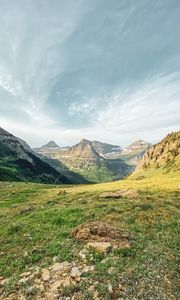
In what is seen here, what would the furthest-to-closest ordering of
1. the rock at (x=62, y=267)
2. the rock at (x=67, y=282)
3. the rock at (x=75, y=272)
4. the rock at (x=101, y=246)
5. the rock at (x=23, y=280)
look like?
1. the rock at (x=101, y=246)
2. the rock at (x=62, y=267)
3. the rock at (x=23, y=280)
4. the rock at (x=75, y=272)
5. the rock at (x=67, y=282)

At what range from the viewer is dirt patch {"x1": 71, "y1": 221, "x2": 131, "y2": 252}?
19.9 meters

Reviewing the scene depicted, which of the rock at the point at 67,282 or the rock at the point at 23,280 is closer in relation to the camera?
the rock at the point at 67,282

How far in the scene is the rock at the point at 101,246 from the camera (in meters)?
19.1

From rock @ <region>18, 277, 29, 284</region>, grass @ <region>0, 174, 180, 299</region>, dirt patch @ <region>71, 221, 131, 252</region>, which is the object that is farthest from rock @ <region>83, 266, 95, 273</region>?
rock @ <region>18, 277, 29, 284</region>

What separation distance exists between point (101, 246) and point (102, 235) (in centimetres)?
184

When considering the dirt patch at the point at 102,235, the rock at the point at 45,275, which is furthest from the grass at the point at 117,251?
the rock at the point at 45,275

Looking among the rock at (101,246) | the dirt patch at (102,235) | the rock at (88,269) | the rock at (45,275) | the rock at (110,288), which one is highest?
the dirt patch at (102,235)

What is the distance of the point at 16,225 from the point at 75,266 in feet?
36.2

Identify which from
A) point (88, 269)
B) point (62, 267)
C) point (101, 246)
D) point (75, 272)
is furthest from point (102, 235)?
point (75, 272)

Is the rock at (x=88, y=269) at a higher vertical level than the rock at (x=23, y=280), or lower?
higher

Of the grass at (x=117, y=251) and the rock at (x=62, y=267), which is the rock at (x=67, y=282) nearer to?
the grass at (x=117, y=251)

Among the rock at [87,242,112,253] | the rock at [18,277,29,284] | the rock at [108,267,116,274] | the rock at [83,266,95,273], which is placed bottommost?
the rock at [18,277,29,284]

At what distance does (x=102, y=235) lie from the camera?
2130cm

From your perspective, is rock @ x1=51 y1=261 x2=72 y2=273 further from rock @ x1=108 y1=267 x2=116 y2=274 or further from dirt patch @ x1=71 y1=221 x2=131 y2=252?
dirt patch @ x1=71 y1=221 x2=131 y2=252
